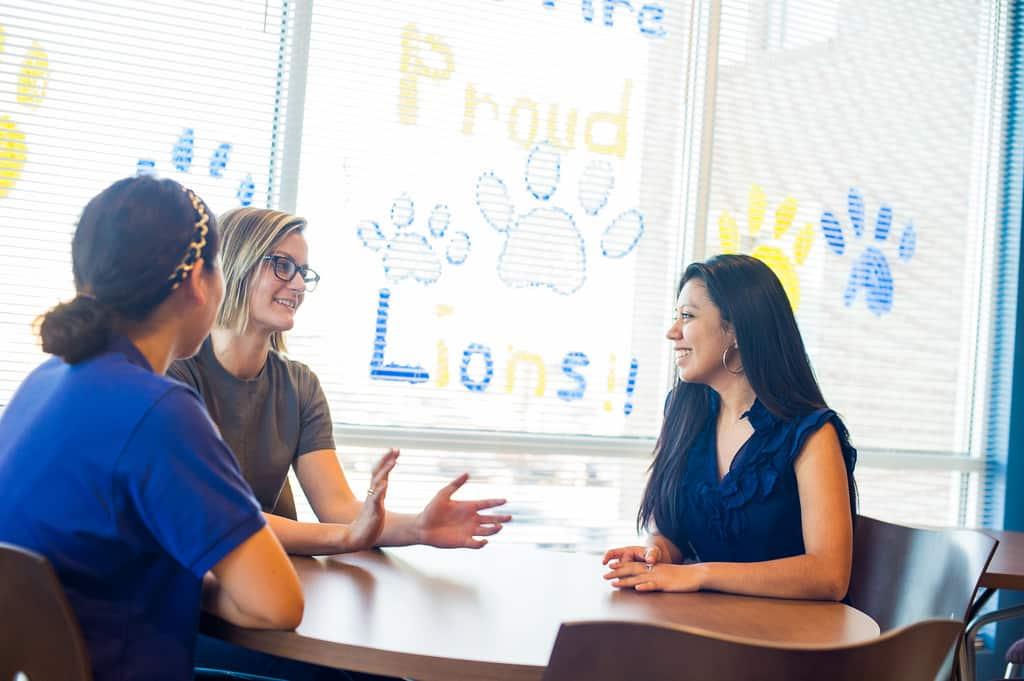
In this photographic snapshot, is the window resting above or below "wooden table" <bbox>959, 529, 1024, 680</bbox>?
above

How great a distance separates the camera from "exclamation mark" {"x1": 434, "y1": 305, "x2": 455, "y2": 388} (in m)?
3.29

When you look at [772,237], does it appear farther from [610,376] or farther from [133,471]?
[133,471]

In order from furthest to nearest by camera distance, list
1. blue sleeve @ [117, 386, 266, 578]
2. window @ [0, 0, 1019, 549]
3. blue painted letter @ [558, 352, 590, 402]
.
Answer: blue painted letter @ [558, 352, 590, 402]
window @ [0, 0, 1019, 549]
blue sleeve @ [117, 386, 266, 578]

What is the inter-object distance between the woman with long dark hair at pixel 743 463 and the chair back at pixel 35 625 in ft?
3.23

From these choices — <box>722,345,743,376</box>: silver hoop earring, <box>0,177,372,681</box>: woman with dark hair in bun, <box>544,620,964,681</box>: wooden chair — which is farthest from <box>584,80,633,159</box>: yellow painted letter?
<box>544,620,964,681</box>: wooden chair

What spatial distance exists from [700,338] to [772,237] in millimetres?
1746

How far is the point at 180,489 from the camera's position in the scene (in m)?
1.21

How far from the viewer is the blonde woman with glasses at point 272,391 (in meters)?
2.07

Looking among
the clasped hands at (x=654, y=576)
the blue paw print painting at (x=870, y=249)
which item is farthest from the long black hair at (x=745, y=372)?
the blue paw print painting at (x=870, y=249)

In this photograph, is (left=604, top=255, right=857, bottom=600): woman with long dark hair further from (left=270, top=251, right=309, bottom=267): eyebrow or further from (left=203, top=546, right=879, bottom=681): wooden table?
(left=270, top=251, right=309, bottom=267): eyebrow

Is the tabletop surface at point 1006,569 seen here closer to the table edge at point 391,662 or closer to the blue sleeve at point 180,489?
the table edge at point 391,662

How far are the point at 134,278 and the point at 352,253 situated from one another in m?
1.87

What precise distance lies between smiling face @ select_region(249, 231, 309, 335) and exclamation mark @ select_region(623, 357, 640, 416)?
162 cm

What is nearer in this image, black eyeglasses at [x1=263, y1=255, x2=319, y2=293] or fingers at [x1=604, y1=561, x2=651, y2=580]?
fingers at [x1=604, y1=561, x2=651, y2=580]
